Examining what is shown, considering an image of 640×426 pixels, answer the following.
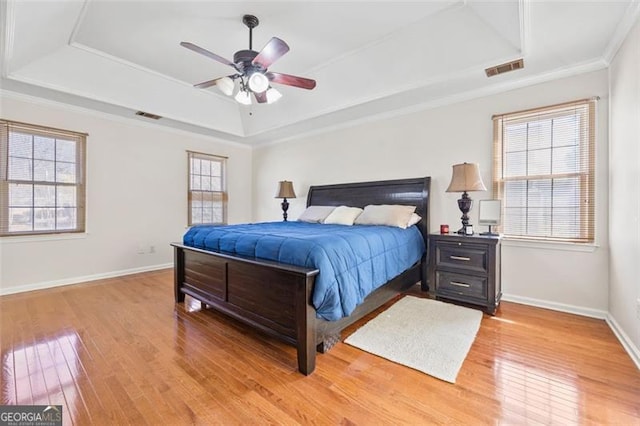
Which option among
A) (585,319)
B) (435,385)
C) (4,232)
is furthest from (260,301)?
(4,232)

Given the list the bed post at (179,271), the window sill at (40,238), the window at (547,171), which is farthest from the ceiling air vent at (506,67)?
the window sill at (40,238)

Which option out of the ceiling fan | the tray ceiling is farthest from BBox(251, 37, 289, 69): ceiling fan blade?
the tray ceiling

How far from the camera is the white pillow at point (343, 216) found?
3878 mm

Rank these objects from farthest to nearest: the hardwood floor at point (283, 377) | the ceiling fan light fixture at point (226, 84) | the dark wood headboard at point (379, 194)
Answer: the dark wood headboard at point (379, 194), the ceiling fan light fixture at point (226, 84), the hardwood floor at point (283, 377)

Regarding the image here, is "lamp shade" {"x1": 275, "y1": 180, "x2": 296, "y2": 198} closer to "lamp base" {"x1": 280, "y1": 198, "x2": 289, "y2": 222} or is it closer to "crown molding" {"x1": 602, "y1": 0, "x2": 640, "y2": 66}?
"lamp base" {"x1": 280, "y1": 198, "x2": 289, "y2": 222}

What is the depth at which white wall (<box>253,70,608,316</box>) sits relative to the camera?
2.78 meters

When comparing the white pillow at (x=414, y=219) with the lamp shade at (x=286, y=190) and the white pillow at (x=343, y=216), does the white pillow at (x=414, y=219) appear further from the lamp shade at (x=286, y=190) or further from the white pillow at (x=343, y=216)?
the lamp shade at (x=286, y=190)

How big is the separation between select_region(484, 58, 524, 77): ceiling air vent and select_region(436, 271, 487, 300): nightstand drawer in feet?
7.19

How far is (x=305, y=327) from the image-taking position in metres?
1.85

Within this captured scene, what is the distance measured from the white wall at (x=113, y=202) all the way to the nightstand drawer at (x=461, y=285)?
4.46 metres

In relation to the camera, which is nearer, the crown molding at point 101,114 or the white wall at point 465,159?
the white wall at point 465,159

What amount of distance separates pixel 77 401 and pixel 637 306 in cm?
371

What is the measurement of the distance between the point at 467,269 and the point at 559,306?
40.3 inches

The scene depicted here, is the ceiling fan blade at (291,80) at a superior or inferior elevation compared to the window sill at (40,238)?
superior
